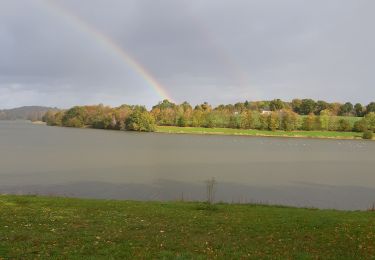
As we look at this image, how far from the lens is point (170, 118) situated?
155500 millimetres

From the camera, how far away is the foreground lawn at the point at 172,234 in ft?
29.2

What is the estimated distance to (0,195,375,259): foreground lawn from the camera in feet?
29.2

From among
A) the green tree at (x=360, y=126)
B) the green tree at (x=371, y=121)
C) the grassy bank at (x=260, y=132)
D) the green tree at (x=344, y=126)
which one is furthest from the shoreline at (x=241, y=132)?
the green tree at (x=371, y=121)

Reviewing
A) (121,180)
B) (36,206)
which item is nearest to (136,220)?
(36,206)

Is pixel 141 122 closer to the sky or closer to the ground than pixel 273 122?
closer to the ground

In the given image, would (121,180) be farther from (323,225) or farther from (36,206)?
(323,225)

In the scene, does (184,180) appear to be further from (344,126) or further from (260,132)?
(344,126)

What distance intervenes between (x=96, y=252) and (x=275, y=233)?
5755 mm

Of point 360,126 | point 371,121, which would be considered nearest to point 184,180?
point 360,126

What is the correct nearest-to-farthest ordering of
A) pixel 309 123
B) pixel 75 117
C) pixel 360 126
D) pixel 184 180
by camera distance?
pixel 184 180 → pixel 360 126 → pixel 309 123 → pixel 75 117

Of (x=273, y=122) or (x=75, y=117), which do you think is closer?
(x=273, y=122)

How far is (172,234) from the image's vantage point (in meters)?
11.1

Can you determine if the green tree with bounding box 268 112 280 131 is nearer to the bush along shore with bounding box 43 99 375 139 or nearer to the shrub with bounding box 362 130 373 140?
the bush along shore with bounding box 43 99 375 139

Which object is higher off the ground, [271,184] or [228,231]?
[228,231]
